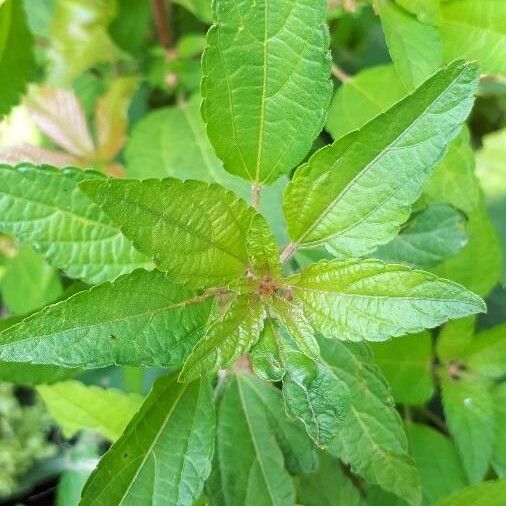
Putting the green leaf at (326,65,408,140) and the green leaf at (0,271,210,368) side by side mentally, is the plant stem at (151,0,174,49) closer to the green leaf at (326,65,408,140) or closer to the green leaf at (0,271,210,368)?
the green leaf at (326,65,408,140)

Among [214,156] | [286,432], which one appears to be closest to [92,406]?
[286,432]

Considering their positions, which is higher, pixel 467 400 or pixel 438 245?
pixel 438 245

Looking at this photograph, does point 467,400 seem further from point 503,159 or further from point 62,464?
point 62,464

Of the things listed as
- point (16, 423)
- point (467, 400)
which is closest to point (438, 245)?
point (467, 400)

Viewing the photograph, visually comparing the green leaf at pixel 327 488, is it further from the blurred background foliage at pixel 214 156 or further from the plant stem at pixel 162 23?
the plant stem at pixel 162 23

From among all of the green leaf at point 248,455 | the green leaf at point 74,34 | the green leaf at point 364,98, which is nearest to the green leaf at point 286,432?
the green leaf at point 248,455

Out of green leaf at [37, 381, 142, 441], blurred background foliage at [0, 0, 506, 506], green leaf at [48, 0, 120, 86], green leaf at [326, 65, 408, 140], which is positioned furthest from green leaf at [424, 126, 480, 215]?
green leaf at [48, 0, 120, 86]
